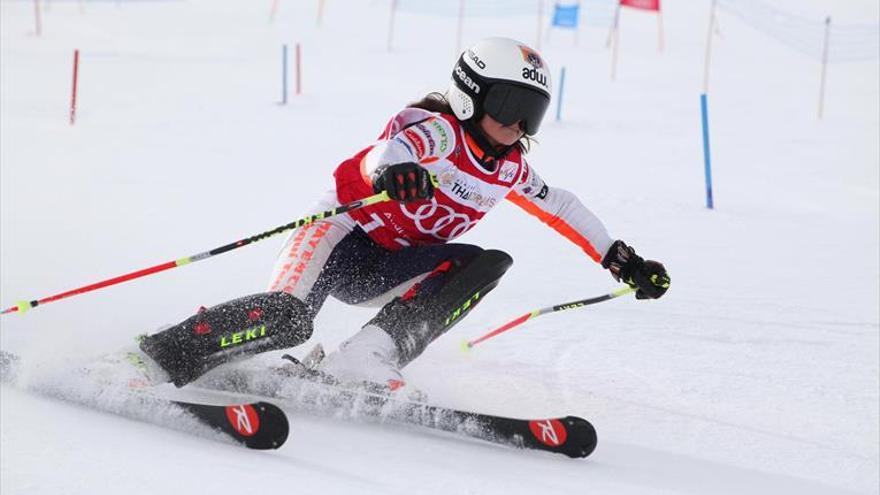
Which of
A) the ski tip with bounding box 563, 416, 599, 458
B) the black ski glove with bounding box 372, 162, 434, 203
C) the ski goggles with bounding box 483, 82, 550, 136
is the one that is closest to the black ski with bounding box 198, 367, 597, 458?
the ski tip with bounding box 563, 416, 599, 458

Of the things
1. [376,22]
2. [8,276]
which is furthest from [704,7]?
[8,276]

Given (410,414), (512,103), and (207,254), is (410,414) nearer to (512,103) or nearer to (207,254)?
(207,254)

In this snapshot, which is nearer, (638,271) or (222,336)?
(222,336)

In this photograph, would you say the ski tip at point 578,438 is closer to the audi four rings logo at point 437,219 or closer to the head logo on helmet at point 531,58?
the audi four rings logo at point 437,219

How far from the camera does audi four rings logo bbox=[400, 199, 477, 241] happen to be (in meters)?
3.62

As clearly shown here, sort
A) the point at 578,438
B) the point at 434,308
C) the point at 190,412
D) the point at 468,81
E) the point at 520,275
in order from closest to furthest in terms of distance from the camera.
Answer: the point at 190,412 → the point at 578,438 → the point at 434,308 → the point at 468,81 → the point at 520,275

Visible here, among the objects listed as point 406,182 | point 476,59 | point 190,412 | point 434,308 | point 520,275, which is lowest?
point 520,275

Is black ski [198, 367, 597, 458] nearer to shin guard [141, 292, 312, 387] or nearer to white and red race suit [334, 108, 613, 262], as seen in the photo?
shin guard [141, 292, 312, 387]

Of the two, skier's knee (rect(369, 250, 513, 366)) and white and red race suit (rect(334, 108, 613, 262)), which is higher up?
white and red race suit (rect(334, 108, 613, 262))

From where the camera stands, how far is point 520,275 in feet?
18.9

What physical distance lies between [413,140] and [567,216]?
0.82 m

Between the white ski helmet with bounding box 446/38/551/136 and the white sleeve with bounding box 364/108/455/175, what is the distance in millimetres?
104

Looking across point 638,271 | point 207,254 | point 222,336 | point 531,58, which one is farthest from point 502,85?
point 222,336

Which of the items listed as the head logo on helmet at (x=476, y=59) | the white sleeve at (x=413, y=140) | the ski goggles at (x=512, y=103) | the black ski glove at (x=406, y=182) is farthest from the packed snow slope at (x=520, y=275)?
the head logo on helmet at (x=476, y=59)
